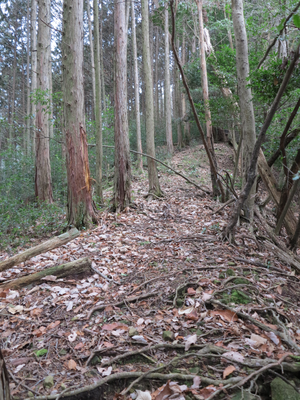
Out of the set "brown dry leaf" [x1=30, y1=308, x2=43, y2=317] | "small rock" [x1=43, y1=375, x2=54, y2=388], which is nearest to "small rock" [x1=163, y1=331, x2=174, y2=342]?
"small rock" [x1=43, y1=375, x2=54, y2=388]

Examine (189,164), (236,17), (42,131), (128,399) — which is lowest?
(128,399)

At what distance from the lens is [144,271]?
411 cm

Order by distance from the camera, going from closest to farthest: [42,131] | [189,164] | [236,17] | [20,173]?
[236,17] → [42,131] → [20,173] → [189,164]

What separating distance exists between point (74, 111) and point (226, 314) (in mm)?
4785

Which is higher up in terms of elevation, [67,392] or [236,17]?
[236,17]

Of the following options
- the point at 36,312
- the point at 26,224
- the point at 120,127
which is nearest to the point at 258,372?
the point at 36,312

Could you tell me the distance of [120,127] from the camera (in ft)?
23.1

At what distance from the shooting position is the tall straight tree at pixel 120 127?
23.0ft

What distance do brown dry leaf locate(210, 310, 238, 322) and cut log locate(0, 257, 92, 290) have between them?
1957 mm

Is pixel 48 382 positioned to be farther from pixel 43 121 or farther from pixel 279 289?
pixel 43 121

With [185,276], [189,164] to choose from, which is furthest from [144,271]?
[189,164]

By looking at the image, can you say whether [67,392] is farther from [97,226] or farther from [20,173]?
[20,173]

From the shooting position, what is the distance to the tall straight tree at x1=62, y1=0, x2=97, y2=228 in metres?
5.71

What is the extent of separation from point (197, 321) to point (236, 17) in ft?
18.3
